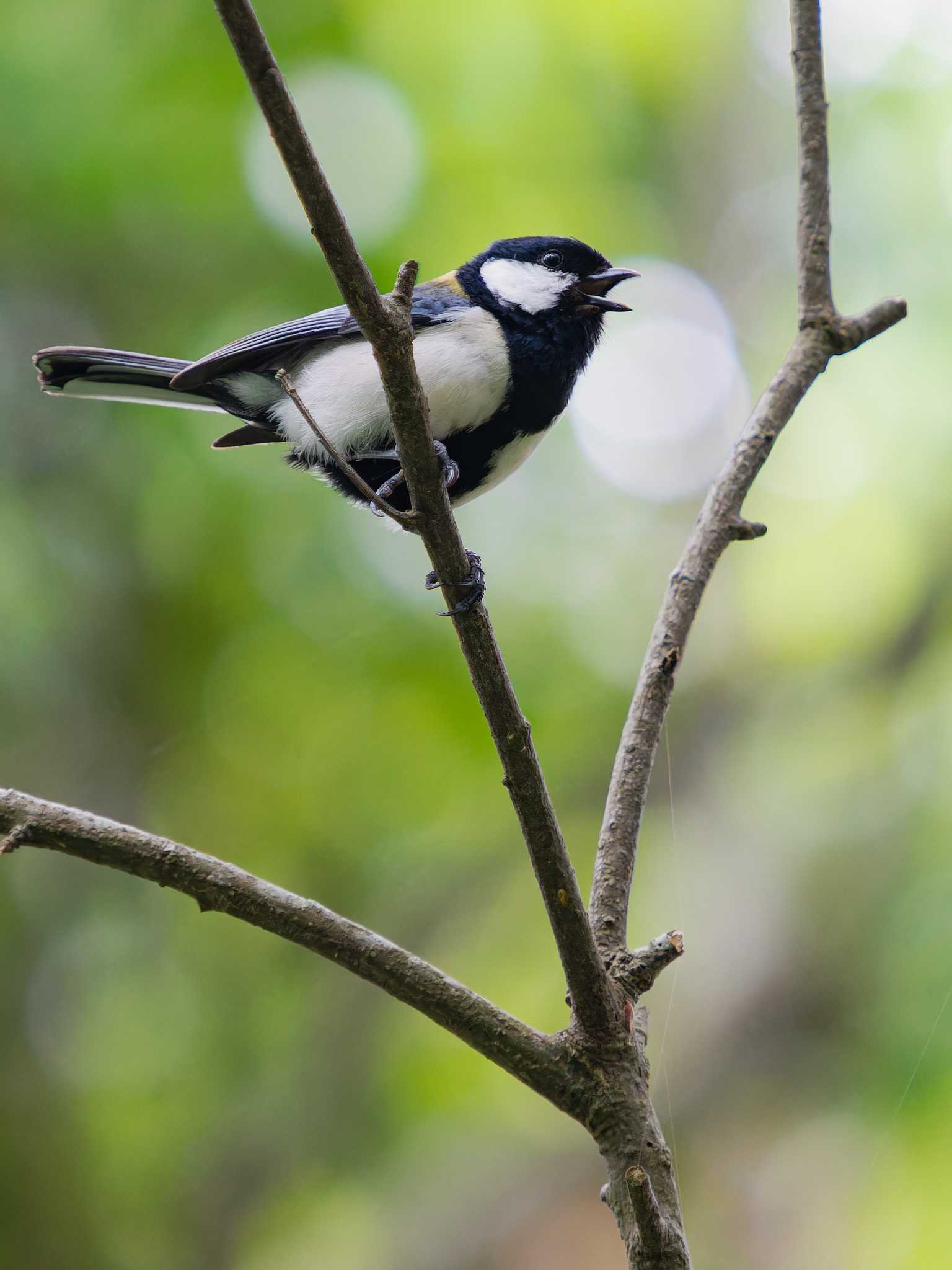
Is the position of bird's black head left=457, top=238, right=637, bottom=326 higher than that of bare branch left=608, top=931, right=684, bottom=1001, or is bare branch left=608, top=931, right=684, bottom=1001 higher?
bird's black head left=457, top=238, right=637, bottom=326

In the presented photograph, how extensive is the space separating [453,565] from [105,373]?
1.49 meters

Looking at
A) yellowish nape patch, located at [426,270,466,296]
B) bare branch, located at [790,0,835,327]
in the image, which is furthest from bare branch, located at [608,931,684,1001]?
yellowish nape patch, located at [426,270,466,296]

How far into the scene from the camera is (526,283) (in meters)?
2.93

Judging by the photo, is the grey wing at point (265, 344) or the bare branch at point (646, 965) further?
the grey wing at point (265, 344)

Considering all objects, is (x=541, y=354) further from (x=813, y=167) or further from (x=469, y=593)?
(x=469, y=593)

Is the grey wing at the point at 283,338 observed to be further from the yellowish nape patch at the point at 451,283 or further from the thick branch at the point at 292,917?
the thick branch at the point at 292,917

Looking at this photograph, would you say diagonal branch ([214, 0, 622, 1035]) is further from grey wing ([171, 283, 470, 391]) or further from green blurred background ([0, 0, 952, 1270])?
green blurred background ([0, 0, 952, 1270])

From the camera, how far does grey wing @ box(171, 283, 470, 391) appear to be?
2.69 meters

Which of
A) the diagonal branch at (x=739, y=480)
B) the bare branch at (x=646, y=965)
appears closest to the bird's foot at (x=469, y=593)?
the diagonal branch at (x=739, y=480)

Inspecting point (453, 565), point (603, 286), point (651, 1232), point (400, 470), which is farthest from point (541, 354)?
point (651, 1232)

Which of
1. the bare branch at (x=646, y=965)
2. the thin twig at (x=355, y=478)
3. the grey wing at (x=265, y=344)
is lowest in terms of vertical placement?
the bare branch at (x=646, y=965)

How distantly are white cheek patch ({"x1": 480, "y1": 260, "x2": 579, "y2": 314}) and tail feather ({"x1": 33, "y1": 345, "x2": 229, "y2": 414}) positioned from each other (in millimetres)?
887

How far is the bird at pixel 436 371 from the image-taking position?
258cm

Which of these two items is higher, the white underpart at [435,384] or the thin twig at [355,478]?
the white underpart at [435,384]
